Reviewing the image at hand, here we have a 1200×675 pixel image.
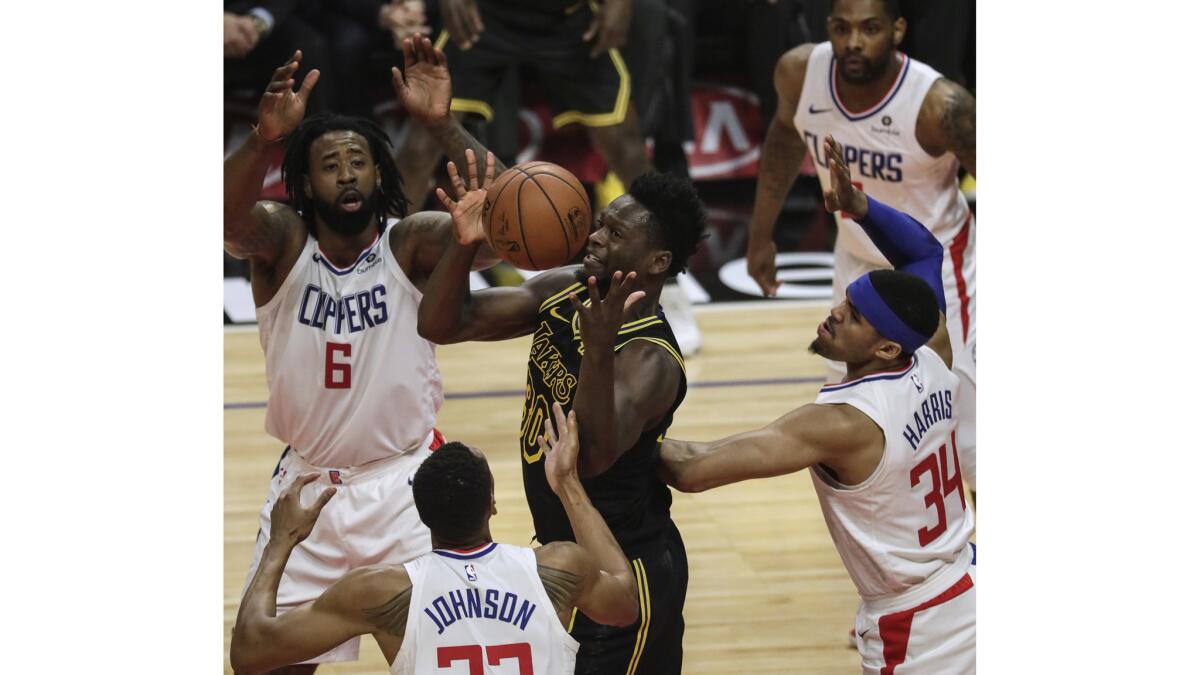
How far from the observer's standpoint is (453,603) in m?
3.33

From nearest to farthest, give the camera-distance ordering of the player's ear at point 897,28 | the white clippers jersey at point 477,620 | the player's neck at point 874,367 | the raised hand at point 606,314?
1. the white clippers jersey at point 477,620
2. the raised hand at point 606,314
3. the player's neck at point 874,367
4. the player's ear at point 897,28

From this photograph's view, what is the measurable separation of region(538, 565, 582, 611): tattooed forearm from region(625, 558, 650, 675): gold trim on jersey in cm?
55

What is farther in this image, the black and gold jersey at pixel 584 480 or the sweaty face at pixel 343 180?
the sweaty face at pixel 343 180

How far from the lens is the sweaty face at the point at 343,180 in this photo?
14.7 ft

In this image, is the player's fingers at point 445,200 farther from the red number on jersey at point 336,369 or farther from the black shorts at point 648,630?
the black shorts at point 648,630

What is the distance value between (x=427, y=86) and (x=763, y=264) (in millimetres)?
2032

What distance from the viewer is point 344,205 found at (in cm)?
447

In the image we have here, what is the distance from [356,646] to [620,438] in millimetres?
1280

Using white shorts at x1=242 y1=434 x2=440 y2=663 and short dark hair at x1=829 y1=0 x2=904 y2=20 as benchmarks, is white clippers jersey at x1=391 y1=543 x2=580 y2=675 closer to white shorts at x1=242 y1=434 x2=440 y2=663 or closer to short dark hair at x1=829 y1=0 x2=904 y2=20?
white shorts at x1=242 y1=434 x2=440 y2=663

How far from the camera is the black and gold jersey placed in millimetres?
3881

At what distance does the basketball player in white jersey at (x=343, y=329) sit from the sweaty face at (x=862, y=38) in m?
1.93

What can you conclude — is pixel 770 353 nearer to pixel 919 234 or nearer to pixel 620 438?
pixel 919 234

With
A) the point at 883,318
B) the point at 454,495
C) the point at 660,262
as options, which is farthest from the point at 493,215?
the point at 883,318

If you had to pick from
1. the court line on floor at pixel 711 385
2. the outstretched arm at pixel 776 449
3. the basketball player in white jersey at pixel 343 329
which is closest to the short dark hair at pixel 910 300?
the outstretched arm at pixel 776 449
